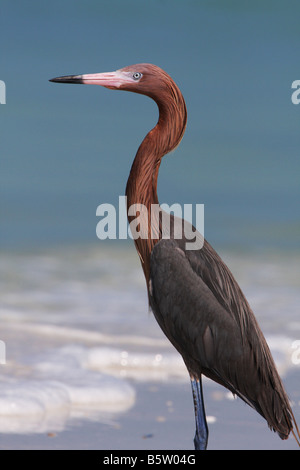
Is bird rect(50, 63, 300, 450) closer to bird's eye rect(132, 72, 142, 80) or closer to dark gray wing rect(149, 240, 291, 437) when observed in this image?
dark gray wing rect(149, 240, 291, 437)

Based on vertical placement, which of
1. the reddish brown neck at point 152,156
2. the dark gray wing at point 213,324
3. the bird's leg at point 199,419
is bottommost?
the bird's leg at point 199,419

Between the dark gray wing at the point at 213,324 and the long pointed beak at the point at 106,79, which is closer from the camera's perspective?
the dark gray wing at the point at 213,324

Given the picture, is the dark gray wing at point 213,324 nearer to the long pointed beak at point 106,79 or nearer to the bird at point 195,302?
the bird at point 195,302

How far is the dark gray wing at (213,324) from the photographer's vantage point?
5762 mm

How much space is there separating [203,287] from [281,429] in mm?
1263

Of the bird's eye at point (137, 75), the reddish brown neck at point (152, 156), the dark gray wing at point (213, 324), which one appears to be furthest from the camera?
the bird's eye at point (137, 75)

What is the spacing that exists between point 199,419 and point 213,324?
0.76m

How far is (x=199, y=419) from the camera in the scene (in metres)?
5.85

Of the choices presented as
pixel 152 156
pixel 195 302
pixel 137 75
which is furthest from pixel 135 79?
pixel 195 302

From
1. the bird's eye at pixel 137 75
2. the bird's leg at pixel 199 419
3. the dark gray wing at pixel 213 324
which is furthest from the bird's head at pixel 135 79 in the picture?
the bird's leg at pixel 199 419

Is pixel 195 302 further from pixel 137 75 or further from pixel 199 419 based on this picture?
pixel 137 75

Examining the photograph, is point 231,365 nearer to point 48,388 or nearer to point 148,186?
point 148,186
